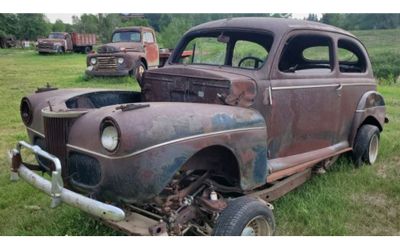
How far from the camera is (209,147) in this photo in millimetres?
3143

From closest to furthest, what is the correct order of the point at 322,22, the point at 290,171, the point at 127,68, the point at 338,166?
the point at 290,171 < the point at 322,22 < the point at 338,166 < the point at 127,68

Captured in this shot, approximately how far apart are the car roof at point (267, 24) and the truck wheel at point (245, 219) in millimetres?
1751

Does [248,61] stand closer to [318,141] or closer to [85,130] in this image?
[318,141]

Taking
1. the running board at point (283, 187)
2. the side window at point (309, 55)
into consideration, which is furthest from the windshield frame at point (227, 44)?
the running board at point (283, 187)

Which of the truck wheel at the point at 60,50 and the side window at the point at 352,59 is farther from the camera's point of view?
the truck wheel at the point at 60,50

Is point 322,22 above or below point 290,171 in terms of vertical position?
above

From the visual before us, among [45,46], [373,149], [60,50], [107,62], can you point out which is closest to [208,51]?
[373,149]

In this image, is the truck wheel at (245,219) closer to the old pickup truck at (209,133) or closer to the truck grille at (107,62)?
the old pickup truck at (209,133)

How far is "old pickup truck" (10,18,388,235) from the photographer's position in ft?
9.09

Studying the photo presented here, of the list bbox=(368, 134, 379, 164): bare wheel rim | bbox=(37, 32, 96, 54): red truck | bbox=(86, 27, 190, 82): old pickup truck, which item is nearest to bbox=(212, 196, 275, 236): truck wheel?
bbox=(368, 134, 379, 164): bare wheel rim

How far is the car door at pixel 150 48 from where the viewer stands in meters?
14.7

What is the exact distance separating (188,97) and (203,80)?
243mm

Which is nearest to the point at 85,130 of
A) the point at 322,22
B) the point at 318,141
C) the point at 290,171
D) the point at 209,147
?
the point at 209,147

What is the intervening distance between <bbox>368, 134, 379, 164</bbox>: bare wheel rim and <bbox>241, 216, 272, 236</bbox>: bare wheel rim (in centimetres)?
264
